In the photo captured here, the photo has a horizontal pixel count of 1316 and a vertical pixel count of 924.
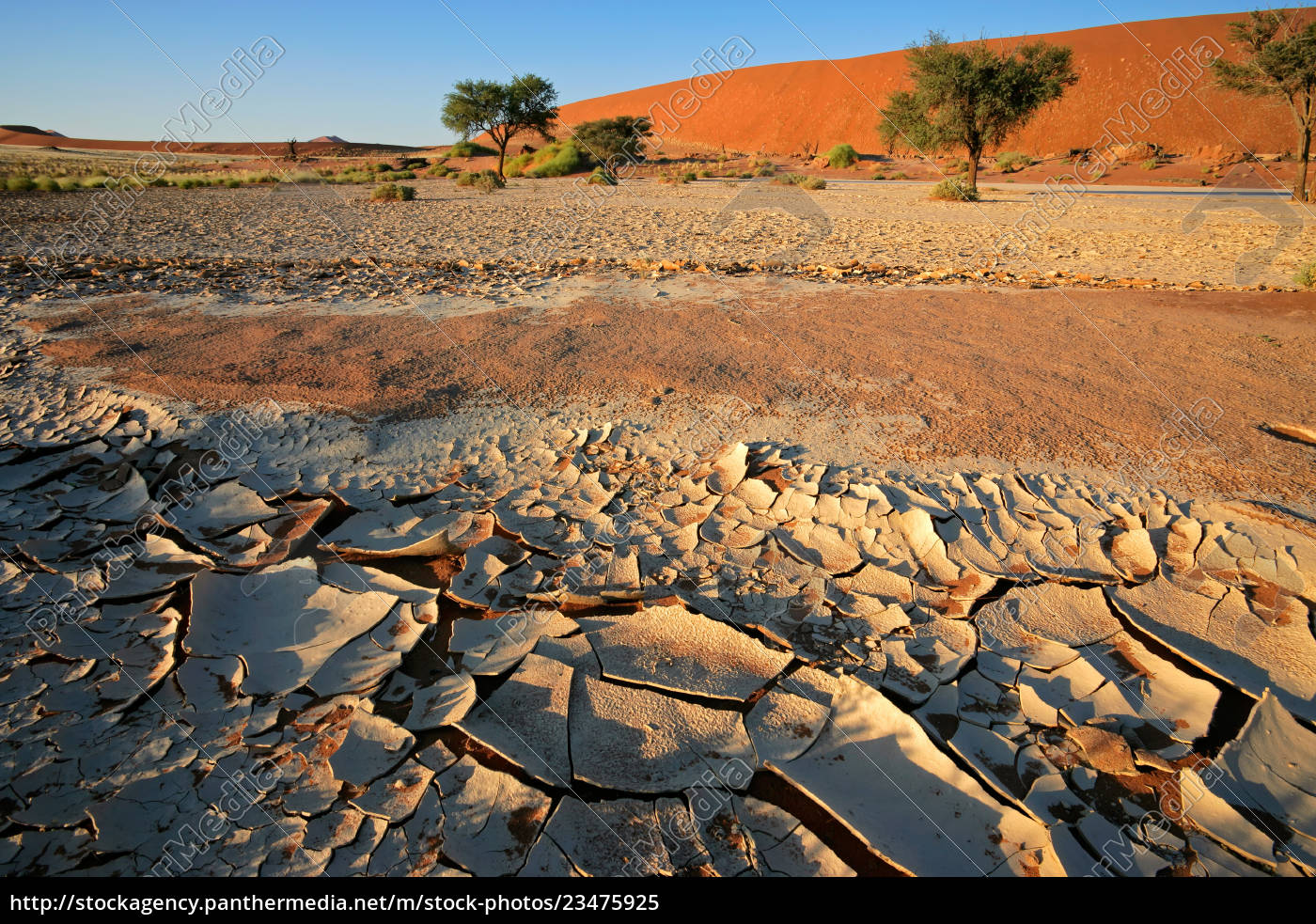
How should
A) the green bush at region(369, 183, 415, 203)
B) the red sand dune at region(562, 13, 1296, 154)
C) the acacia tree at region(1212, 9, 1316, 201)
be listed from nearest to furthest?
the acacia tree at region(1212, 9, 1316, 201), the green bush at region(369, 183, 415, 203), the red sand dune at region(562, 13, 1296, 154)

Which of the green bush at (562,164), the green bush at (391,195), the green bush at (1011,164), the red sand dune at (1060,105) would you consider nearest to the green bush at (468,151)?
the red sand dune at (1060,105)

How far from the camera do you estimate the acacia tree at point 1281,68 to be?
40.2ft

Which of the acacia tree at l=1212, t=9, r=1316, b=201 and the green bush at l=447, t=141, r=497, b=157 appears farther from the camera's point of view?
the green bush at l=447, t=141, r=497, b=157

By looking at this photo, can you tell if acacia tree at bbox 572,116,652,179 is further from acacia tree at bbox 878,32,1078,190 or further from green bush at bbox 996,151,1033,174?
green bush at bbox 996,151,1033,174

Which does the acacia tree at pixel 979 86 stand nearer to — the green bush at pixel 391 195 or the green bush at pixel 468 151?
the green bush at pixel 391 195

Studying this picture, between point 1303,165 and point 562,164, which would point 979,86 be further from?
point 562,164

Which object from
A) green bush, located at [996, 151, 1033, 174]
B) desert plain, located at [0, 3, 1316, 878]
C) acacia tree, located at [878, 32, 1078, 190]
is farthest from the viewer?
green bush, located at [996, 151, 1033, 174]

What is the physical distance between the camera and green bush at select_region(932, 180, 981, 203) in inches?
584

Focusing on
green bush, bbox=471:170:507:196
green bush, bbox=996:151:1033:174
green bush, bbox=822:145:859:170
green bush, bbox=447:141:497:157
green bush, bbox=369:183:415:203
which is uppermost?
green bush, bbox=447:141:497:157

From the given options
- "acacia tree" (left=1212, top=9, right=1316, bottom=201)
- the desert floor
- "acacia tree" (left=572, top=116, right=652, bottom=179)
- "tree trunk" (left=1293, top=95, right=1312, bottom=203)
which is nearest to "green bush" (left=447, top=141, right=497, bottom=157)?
"acacia tree" (left=572, top=116, right=652, bottom=179)

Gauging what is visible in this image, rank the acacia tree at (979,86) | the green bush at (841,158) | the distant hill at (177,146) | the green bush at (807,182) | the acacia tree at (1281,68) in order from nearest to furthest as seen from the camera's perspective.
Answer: the acacia tree at (1281,68), the acacia tree at (979,86), the green bush at (807,182), the green bush at (841,158), the distant hill at (177,146)

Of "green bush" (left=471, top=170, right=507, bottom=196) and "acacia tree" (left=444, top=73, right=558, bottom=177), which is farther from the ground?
"acacia tree" (left=444, top=73, right=558, bottom=177)

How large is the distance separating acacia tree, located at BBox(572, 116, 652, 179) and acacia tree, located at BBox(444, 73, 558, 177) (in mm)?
2337

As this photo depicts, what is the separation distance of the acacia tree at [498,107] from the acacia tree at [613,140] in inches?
92.0
